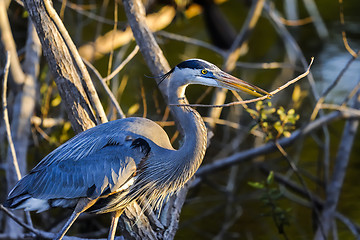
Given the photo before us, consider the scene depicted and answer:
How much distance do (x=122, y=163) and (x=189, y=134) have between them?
1.26 feet

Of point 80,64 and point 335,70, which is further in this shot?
point 335,70

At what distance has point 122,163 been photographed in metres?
2.80

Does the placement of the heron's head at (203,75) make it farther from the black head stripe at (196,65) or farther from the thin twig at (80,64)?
the thin twig at (80,64)

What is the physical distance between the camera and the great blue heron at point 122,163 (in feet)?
9.20

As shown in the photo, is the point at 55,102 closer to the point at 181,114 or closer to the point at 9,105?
the point at 9,105

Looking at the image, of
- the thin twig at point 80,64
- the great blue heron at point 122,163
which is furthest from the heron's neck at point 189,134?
the thin twig at point 80,64

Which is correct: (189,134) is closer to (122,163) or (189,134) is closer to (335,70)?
(122,163)

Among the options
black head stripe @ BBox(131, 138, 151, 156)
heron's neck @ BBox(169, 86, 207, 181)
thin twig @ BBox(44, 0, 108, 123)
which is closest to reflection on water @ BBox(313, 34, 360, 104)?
heron's neck @ BBox(169, 86, 207, 181)

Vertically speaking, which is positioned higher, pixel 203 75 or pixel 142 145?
pixel 203 75

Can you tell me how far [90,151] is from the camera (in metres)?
2.91

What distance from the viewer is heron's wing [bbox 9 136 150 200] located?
9.20ft

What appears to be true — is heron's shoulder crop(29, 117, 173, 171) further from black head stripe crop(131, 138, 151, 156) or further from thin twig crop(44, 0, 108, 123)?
thin twig crop(44, 0, 108, 123)

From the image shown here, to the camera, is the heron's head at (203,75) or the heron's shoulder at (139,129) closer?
the heron's head at (203,75)

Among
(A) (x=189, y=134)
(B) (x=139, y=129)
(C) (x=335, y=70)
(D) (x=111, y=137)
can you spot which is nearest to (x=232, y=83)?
(A) (x=189, y=134)
